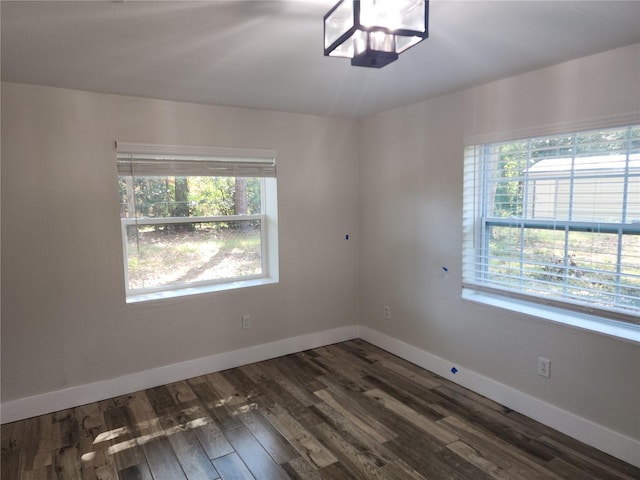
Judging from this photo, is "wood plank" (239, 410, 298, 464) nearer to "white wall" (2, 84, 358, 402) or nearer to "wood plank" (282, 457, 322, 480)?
"wood plank" (282, 457, 322, 480)

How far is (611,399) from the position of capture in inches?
91.0

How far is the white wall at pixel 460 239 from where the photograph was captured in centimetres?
229

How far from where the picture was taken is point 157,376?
10.5 ft

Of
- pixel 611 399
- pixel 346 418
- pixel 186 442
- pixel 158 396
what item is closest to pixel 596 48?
pixel 611 399

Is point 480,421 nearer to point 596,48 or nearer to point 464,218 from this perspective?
point 464,218

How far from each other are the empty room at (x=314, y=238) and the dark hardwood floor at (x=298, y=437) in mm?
18

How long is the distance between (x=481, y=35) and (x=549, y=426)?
2.37 m

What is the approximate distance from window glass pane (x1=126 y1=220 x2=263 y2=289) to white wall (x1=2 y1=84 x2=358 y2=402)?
247 millimetres

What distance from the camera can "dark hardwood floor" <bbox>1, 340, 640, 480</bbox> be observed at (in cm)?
222

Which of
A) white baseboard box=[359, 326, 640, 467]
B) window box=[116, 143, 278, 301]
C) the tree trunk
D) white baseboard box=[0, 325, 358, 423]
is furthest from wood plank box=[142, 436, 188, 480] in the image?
white baseboard box=[359, 326, 640, 467]

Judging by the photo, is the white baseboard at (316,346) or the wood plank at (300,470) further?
the white baseboard at (316,346)

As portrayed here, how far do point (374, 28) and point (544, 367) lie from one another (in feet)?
7.75

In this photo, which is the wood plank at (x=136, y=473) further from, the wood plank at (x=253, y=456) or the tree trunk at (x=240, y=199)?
the tree trunk at (x=240, y=199)

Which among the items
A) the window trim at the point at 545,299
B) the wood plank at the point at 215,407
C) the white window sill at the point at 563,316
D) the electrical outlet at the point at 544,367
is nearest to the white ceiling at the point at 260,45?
the window trim at the point at 545,299
